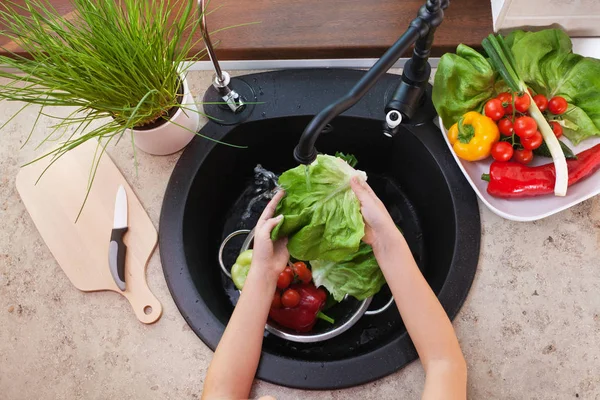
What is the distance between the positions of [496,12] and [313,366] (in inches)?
36.2

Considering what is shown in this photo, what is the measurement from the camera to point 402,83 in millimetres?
1061

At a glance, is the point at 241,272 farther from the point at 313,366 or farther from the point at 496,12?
the point at 496,12

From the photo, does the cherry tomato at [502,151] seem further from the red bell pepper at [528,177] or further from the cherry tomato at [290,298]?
the cherry tomato at [290,298]

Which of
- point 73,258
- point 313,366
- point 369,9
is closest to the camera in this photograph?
point 313,366

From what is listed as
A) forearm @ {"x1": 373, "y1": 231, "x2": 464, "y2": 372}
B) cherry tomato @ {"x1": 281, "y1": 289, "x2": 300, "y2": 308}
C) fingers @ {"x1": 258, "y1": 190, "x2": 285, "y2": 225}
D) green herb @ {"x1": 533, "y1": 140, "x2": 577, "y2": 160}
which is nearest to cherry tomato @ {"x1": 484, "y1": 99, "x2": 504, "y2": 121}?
green herb @ {"x1": 533, "y1": 140, "x2": 577, "y2": 160}

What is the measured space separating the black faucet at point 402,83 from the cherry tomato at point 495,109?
0.15m

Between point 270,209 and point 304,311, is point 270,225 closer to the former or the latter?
point 270,209

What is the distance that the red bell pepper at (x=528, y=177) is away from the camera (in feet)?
3.24

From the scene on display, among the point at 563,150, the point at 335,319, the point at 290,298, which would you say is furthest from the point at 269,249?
Answer: the point at 563,150

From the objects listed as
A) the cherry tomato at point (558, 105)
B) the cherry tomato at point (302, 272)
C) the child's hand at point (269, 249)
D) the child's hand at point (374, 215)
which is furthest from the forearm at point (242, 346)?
the cherry tomato at point (558, 105)

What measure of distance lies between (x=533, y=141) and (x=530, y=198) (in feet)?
0.41


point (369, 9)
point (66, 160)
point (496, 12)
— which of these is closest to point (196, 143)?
point (66, 160)

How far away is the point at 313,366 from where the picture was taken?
0.98 m

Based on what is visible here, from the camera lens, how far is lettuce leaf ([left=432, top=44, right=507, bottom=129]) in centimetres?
104
